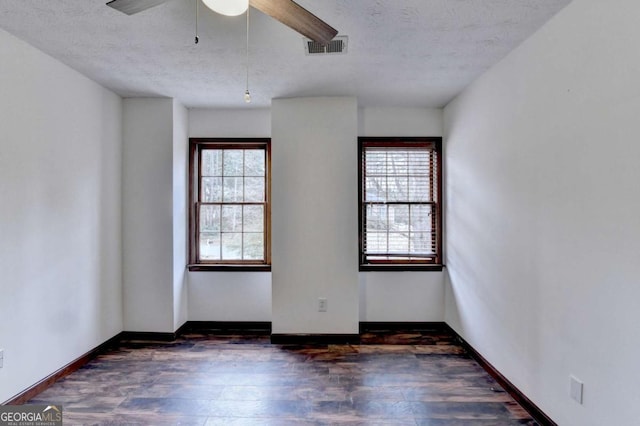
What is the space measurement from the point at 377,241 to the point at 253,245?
1.48 meters

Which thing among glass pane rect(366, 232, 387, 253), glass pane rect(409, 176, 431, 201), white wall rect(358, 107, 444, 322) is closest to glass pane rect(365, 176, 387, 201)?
glass pane rect(409, 176, 431, 201)

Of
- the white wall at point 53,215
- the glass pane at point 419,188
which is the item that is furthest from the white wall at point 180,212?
the glass pane at point 419,188

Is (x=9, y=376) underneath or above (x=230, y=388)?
above

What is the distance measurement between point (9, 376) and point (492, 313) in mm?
3603

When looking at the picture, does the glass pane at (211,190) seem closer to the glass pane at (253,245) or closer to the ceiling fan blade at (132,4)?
the glass pane at (253,245)

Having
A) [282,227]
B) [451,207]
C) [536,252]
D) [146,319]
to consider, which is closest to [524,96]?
[536,252]

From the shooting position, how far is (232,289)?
3783 mm

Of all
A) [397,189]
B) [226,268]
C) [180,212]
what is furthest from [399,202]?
[180,212]

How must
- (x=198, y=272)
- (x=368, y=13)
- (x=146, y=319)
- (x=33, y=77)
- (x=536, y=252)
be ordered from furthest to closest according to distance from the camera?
(x=198, y=272) → (x=146, y=319) → (x=33, y=77) → (x=536, y=252) → (x=368, y=13)

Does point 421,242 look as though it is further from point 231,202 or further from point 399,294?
point 231,202

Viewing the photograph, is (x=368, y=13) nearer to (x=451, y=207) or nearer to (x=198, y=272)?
(x=451, y=207)

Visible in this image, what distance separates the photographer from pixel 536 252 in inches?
84.0

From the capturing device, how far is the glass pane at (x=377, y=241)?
383 centimetres

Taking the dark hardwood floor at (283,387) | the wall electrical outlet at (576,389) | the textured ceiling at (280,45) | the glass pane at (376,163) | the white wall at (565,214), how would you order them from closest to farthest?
the white wall at (565,214)
the wall electrical outlet at (576,389)
the textured ceiling at (280,45)
the dark hardwood floor at (283,387)
the glass pane at (376,163)
